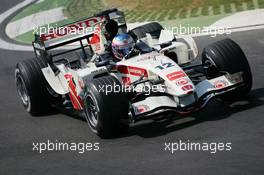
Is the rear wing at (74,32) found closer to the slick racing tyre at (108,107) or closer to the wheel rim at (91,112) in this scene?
the wheel rim at (91,112)

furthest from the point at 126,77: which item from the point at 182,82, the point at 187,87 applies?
the point at 187,87

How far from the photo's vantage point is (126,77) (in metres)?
11.7

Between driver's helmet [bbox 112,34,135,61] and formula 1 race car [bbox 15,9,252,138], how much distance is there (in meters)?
0.08

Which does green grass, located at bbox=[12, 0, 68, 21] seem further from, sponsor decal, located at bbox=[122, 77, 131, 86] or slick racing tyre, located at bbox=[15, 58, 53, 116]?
sponsor decal, located at bbox=[122, 77, 131, 86]

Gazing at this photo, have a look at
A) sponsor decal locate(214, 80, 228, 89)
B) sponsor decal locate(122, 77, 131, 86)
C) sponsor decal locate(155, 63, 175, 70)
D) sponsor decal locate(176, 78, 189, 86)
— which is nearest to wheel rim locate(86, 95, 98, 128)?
sponsor decal locate(122, 77, 131, 86)

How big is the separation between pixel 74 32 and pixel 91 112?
2.80 metres

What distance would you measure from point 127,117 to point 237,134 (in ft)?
5.41

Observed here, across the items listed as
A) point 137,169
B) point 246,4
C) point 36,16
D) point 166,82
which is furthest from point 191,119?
point 36,16

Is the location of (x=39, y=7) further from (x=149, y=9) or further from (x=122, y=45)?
(x=122, y=45)

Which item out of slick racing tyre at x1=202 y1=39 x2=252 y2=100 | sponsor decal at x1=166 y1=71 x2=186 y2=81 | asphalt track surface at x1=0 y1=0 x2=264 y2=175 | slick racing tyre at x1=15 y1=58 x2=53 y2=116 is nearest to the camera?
asphalt track surface at x1=0 y1=0 x2=264 y2=175

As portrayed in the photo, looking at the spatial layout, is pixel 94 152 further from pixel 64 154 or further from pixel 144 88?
pixel 144 88

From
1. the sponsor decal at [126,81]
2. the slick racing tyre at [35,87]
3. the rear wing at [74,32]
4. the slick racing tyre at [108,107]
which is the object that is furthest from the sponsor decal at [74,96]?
the rear wing at [74,32]

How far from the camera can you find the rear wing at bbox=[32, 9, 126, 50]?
42.9ft

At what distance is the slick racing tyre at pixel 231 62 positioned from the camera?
11234mm
